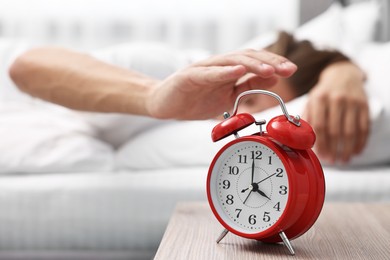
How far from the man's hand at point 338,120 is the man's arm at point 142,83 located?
411 mm

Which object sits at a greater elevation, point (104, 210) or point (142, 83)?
point (142, 83)

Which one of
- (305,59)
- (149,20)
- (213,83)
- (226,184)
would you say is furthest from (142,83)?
(149,20)

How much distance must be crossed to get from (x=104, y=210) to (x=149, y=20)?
4.57 feet

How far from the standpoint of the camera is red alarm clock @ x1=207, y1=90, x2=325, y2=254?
33.6 inches

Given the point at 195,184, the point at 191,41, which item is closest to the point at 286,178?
the point at 195,184

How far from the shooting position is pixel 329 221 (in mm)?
1089

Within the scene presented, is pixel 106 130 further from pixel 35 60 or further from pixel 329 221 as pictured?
pixel 329 221

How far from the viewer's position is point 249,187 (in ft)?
2.90

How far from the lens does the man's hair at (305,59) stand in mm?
1698

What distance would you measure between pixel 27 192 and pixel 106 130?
325 mm

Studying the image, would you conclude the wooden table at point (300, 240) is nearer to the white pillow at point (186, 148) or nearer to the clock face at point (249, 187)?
the clock face at point (249, 187)

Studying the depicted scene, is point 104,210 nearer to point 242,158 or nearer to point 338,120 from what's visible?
point 338,120

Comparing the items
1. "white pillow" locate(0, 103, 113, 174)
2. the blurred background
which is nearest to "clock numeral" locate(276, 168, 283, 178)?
"white pillow" locate(0, 103, 113, 174)

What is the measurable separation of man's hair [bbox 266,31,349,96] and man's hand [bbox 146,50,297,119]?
21.6 inches
